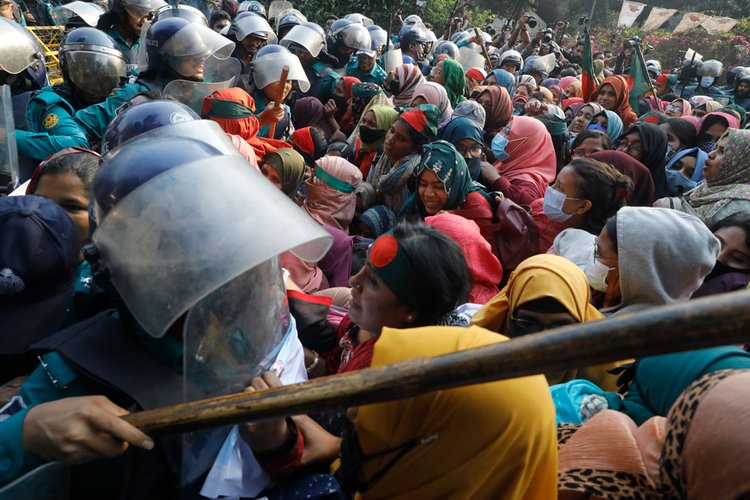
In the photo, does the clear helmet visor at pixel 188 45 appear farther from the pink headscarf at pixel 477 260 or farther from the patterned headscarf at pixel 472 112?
the patterned headscarf at pixel 472 112

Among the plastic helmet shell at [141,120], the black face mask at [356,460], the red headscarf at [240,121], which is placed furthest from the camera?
the red headscarf at [240,121]

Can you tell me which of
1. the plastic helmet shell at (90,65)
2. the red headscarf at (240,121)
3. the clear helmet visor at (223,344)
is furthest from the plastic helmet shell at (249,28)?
the clear helmet visor at (223,344)

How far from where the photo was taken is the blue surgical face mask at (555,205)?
3.42 metres

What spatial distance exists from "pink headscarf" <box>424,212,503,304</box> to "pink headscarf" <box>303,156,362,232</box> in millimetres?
1004

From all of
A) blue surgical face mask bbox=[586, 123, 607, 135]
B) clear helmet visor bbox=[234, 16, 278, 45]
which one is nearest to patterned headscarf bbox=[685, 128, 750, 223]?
blue surgical face mask bbox=[586, 123, 607, 135]

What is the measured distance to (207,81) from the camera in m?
4.43

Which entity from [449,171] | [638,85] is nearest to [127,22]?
[449,171]

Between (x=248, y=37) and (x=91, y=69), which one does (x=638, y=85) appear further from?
(x=91, y=69)

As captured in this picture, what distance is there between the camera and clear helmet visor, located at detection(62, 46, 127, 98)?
12.4ft

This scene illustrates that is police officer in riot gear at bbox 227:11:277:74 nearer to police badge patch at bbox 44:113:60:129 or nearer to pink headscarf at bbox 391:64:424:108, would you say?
pink headscarf at bbox 391:64:424:108

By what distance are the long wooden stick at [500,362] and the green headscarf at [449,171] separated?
2803mm

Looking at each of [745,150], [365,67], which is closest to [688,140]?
[745,150]

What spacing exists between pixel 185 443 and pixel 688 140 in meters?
6.58

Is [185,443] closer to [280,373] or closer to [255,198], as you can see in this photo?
[280,373]
